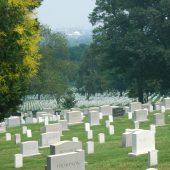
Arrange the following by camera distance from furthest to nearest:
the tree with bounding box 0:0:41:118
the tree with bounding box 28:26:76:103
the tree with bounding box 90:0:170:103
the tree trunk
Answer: the tree with bounding box 28:26:76:103 < the tree trunk < the tree with bounding box 90:0:170:103 < the tree with bounding box 0:0:41:118

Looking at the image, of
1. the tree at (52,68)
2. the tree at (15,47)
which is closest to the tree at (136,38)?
the tree at (52,68)

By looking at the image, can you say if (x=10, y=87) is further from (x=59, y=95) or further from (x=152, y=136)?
(x=59, y=95)

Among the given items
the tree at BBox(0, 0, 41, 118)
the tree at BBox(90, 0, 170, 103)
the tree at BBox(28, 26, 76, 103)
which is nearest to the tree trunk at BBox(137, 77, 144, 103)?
the tree at BBox(90, 0, 170, 103)

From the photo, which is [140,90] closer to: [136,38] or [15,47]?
[136,38]

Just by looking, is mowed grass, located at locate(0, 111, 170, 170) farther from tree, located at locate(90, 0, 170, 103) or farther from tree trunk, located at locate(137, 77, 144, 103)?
tree trunk, located at locate(137, 77, 144, 103)

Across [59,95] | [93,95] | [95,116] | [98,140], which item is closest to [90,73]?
[93,95]

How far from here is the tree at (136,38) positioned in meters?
41.2

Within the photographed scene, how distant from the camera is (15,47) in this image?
15.4 meters

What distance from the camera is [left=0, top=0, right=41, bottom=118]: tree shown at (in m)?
15.1

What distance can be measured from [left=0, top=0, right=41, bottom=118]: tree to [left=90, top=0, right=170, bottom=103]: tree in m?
24.7

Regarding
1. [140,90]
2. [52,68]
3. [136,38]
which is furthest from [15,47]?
[52,68]

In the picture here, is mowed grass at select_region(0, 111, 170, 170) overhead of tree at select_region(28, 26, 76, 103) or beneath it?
beneath

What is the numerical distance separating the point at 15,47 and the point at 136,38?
86.8 feet

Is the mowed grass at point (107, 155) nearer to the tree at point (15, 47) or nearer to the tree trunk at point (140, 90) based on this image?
the tree at point (15, 47)
